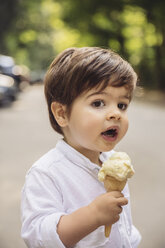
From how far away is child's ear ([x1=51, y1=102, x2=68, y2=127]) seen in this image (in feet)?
5.03

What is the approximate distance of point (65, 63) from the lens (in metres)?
1.51

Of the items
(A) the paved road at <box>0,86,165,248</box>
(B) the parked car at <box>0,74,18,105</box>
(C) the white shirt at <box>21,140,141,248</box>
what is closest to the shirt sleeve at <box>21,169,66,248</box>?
(C) the white shirt at <box>21,140,141,248</box>

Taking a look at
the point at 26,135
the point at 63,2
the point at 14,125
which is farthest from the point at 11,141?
the point at 63,2

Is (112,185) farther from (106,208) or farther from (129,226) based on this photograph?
(129,226)

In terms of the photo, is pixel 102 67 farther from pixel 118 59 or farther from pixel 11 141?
pixel 11 141

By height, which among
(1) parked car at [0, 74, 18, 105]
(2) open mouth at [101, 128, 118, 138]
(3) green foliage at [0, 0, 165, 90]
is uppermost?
(3) green foliage at [0, 0, 165, 90]

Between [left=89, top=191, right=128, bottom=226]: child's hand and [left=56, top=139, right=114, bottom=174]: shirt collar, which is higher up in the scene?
[left=56, top=139, right=114, bottom=174]: shirt collar

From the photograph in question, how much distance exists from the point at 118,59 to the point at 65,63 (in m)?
0.22

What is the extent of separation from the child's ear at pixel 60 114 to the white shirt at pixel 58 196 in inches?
3.2

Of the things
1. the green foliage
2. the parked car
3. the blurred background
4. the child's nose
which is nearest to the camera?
the child's nose

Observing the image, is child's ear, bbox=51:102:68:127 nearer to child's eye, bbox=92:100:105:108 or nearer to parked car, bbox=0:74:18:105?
child's eye, bbox=92:100:105:108

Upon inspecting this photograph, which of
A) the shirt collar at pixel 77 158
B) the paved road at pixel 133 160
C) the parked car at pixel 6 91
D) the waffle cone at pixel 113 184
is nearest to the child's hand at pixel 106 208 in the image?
the waffle cone at pixel 113 184

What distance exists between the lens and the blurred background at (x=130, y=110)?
12.5 ft

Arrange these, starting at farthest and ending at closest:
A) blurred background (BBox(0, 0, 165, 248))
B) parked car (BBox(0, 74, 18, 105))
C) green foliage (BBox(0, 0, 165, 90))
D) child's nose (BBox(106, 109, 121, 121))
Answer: green foliage (BBox(0, 0, 165, 90)) → parked car (BBox(0, 74, 18, 105)) → blurred background (BBox(0, 0, 165, 248)) → child's nose (BBox(106, 109, 121, 121))
